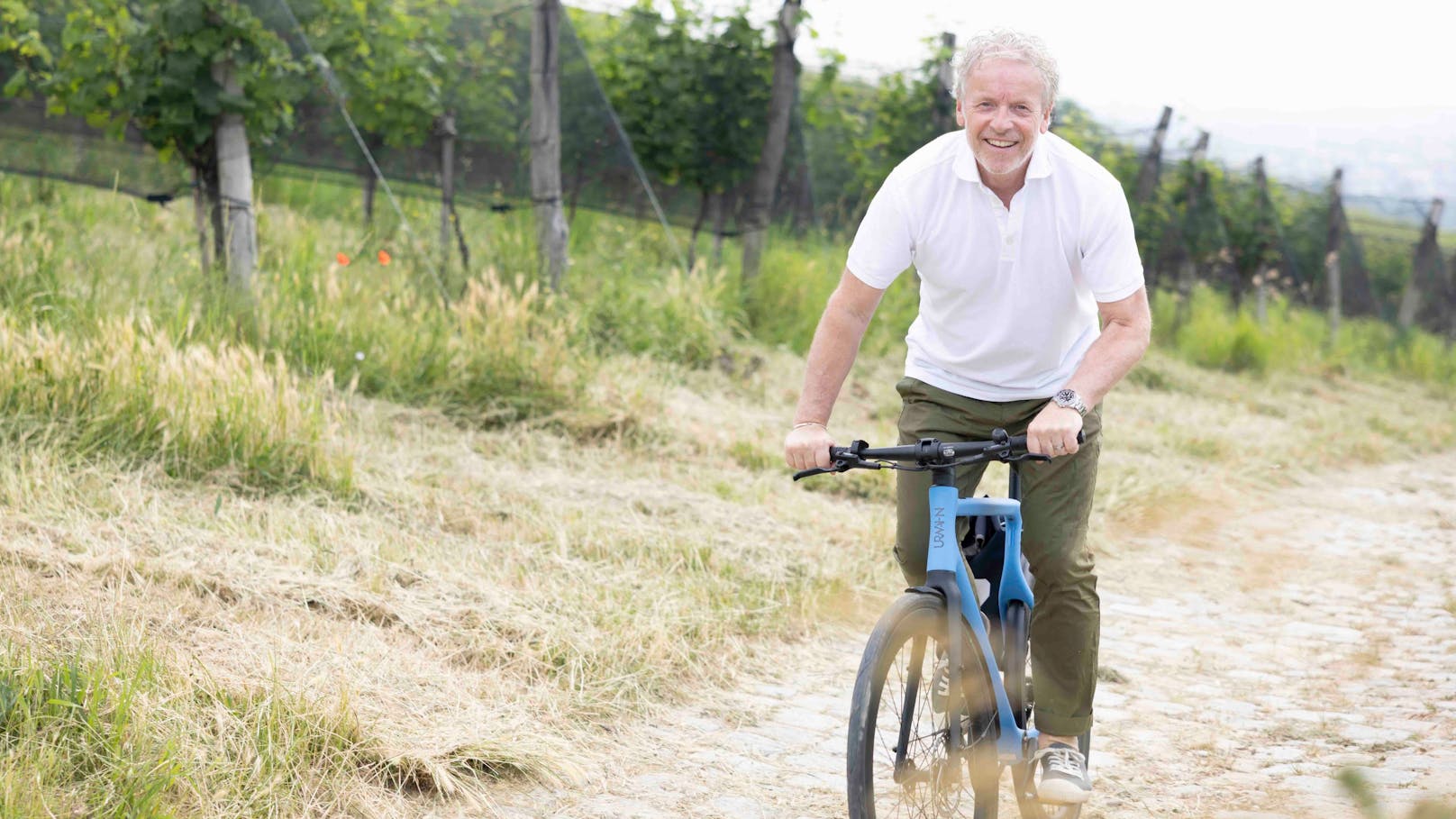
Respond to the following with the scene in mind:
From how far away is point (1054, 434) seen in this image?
259 centimetres

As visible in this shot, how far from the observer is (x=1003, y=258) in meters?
2.92

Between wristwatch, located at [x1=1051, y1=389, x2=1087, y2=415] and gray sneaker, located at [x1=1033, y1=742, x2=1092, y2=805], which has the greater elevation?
wristwatch, located at [x1=1051, y1=389, x2=1087, y2=415]

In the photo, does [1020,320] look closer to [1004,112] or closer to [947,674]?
[1004,112]

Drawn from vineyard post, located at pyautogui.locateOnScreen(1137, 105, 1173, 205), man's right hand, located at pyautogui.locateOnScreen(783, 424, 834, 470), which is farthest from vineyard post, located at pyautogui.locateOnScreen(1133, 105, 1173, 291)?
man's right hand, located at pyautogui.locateOnScreen(783, 424, 834, 470)

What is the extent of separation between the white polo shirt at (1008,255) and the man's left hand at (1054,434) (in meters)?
0.38

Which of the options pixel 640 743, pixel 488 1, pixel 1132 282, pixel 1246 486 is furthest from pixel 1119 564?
pixel 488 1

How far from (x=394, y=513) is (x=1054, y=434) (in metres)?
3.25

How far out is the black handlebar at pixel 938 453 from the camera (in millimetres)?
2619

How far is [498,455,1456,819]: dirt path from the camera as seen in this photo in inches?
136


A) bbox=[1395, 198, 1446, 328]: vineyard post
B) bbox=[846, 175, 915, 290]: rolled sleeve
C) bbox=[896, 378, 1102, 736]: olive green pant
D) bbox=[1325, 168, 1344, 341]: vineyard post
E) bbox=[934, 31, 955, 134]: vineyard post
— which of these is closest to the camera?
bbox=[846, 175, 915, 290]: rolled sleeve

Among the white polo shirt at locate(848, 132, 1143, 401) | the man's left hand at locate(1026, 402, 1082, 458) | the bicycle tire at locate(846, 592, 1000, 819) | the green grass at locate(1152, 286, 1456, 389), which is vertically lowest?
the green grass at locate(1152, 286, 1456, 389)

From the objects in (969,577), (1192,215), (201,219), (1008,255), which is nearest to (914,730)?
(969,577)

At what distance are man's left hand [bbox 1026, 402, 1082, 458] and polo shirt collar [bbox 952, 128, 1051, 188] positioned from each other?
1.85ft

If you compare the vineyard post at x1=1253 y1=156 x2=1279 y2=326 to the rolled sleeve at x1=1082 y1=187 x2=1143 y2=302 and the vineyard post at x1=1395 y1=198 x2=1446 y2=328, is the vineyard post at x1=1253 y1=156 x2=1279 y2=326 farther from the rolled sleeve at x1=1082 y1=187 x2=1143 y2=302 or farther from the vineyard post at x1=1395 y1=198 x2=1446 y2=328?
the rolled sleeve at x1=1082 y1=187 x2=1143 y2=302
